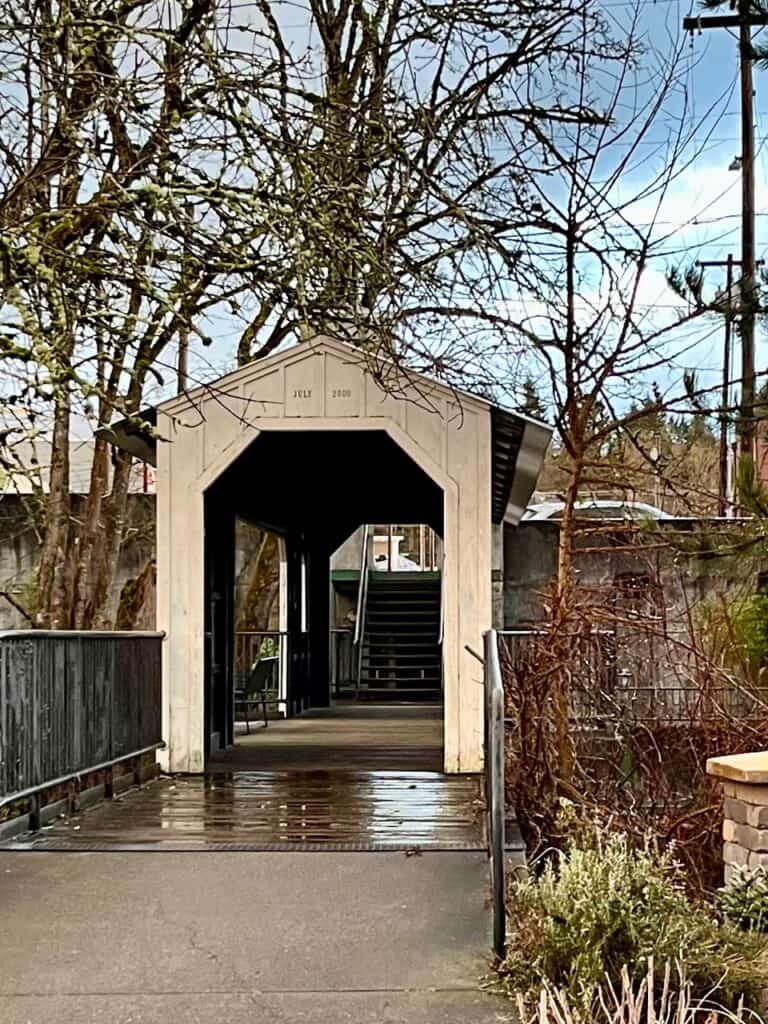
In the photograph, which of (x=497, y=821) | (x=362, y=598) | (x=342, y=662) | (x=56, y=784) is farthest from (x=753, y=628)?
(x=342, y=662)

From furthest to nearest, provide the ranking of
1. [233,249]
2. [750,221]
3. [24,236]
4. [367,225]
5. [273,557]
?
[273,557] < [750,221] < [367,225] < [233,249] < [24,236]

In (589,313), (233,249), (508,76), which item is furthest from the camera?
(508,76)

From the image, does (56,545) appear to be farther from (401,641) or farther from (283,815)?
(401,641)

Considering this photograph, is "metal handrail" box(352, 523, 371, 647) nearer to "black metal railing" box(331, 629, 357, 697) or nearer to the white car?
"black metal railing" box(331, 629, 357, 697)

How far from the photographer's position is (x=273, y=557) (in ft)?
63.8

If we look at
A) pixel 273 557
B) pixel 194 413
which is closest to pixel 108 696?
pixel 194 413

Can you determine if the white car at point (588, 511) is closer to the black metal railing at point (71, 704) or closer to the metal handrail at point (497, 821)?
the black metal railing at point (71, 704)

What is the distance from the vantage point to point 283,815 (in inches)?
295

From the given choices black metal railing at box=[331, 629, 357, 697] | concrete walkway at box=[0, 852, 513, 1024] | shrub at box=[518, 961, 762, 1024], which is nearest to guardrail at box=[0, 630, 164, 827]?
concrete walkway at box=[0, 852, 513, 1024]

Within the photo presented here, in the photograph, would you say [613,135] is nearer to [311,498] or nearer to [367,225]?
[367,225]

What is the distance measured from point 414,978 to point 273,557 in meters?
15.2

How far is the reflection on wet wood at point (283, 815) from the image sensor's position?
6570mm

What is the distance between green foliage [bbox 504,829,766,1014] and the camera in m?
4.16

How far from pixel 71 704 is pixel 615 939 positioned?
12.7 feet
